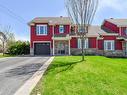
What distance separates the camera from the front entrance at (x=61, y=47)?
45.8m

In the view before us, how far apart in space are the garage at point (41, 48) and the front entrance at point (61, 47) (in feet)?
4.31

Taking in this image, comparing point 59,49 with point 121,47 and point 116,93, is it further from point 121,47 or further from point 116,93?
point 116,93

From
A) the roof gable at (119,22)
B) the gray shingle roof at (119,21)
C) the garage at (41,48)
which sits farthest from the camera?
the gray shingle roof at (119,21)

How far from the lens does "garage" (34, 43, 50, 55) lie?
151 feet

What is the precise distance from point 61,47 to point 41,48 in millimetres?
3264


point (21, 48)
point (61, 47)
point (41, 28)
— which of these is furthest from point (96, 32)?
point (21, 48)

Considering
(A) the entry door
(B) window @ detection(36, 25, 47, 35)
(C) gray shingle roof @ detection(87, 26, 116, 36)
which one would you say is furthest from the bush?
(C) gray shingle roof @ detection(87, 26, 116, 36)

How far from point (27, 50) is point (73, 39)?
861 centimetres

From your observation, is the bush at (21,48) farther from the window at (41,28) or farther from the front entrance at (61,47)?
the front entrance at (61,47)

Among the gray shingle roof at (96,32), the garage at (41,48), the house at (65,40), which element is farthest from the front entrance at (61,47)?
the gray shingle roof at (96,32)

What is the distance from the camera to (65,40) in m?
45.3

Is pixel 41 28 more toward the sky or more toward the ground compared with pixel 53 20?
more toward the ground

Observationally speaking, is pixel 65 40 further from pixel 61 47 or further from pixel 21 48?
pixel 21 48

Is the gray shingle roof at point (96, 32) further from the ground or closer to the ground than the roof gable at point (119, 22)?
closer to the ground
